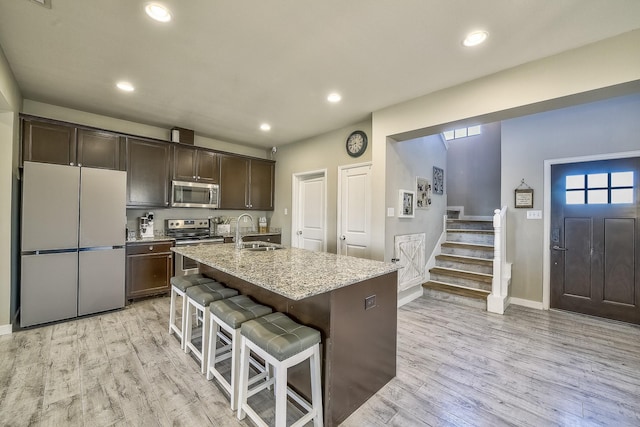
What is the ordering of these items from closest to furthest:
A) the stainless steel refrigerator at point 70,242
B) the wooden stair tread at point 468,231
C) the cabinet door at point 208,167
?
the stainless steel refrigerator at point 70,242 < the wooden stair tread at point 468,231 < the cabinet door at point 208,167

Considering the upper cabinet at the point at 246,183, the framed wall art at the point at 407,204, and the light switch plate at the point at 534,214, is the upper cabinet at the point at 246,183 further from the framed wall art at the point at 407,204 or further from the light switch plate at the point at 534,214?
the light switch plate at the point at 534,214

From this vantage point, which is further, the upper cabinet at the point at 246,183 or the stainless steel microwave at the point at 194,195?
the upper cabinet at the point at 246,183

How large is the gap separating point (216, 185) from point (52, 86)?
2.28m

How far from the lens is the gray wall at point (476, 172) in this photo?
5.43m

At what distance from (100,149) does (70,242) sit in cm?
130

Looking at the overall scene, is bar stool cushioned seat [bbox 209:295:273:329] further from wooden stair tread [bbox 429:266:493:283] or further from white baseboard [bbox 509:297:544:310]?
white baseboard [bbox 509:297:544:310]

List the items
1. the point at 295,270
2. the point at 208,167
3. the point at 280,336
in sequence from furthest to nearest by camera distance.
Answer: the point at 208,167
the point at 295,270
the point at 280,336

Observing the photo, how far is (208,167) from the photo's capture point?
4574mm

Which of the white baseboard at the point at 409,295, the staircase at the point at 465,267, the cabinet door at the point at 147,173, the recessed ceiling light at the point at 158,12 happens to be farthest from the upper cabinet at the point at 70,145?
the staircase at the point at 465,267

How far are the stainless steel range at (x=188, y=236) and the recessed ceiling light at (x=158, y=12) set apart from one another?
9.97 ft

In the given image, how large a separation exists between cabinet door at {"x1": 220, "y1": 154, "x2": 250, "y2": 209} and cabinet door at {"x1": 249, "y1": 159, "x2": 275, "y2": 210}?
0.13 m

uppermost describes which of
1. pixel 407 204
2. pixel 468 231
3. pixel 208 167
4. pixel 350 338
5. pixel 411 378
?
pixel 208 167

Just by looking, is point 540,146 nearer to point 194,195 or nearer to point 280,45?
point 280,45

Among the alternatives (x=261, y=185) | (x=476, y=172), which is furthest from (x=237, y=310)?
(x=476, y=172)
